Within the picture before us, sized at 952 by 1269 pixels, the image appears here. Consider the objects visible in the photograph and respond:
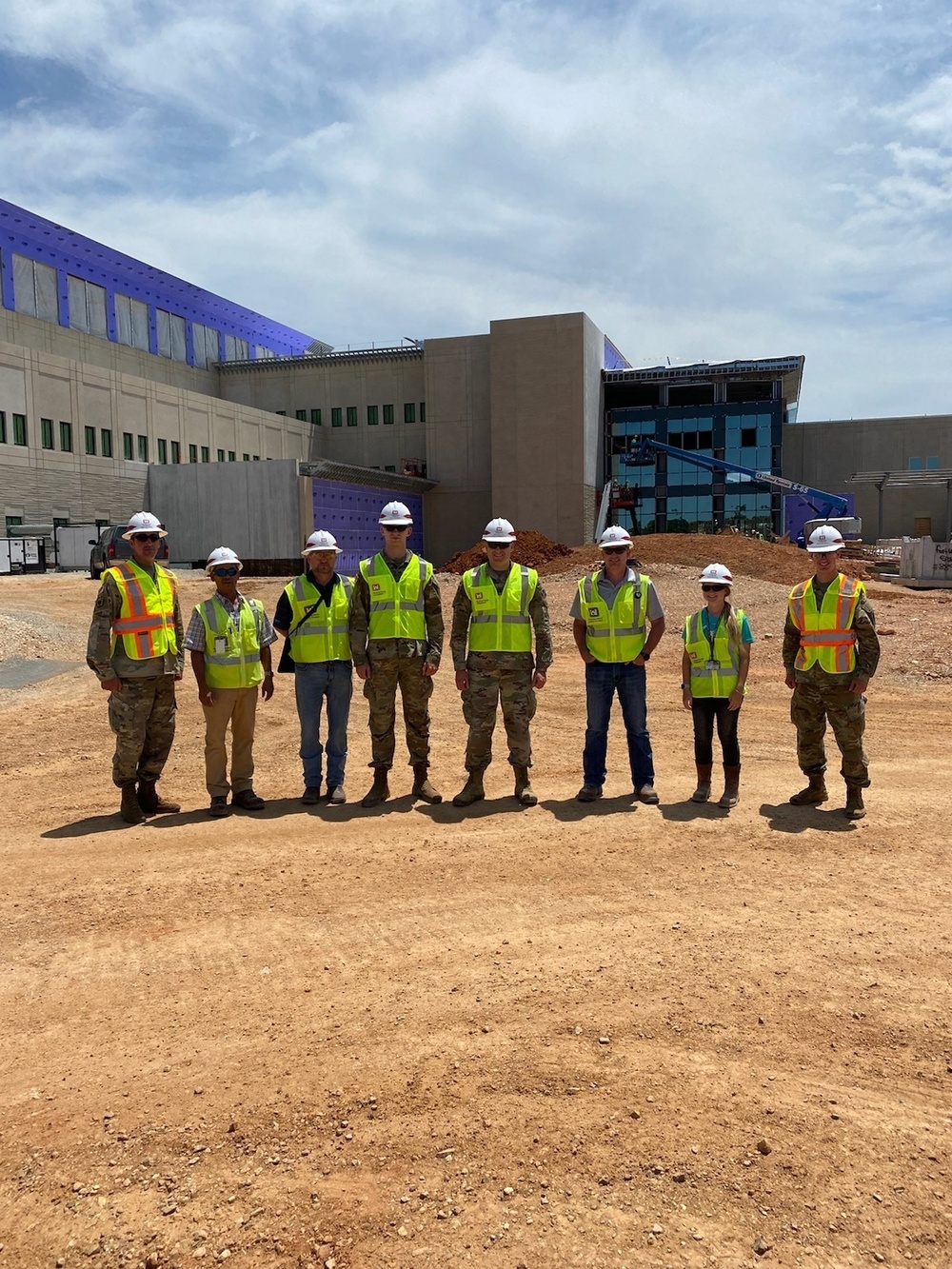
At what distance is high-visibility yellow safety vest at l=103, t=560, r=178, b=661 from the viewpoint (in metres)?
6.99

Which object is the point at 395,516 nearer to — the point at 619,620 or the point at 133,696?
the point at 619,620

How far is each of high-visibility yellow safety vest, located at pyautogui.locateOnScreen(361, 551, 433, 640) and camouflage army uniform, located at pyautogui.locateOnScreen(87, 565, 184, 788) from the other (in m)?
1.58

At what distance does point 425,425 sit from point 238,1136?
51720mm

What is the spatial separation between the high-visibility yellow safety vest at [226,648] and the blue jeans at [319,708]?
404mm

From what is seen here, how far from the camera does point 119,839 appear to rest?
669 centimetres

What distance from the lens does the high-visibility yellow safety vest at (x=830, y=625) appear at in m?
6.77

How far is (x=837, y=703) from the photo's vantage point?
22.5ft

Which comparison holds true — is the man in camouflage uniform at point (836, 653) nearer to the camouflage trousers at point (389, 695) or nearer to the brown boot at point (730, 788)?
the brown boot at point (730, 788)

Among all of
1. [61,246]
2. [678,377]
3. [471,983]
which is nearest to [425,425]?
[678,377]

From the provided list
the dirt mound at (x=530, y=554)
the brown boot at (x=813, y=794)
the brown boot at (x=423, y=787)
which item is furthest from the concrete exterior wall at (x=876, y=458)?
the brown boot at (x=423, y=787)

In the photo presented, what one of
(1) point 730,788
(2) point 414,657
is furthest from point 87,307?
(1) point 730,788

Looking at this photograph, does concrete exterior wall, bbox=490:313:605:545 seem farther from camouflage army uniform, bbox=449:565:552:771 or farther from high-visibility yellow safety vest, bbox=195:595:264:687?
high-visibility yellow safety vest, bbox=195:595:264:687

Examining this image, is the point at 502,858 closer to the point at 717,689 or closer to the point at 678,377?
the point at 717,689

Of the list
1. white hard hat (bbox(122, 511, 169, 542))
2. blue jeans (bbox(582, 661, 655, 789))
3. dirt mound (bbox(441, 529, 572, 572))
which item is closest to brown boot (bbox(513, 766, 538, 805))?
blue jeans (bbox(582, 661, 655, 789))
